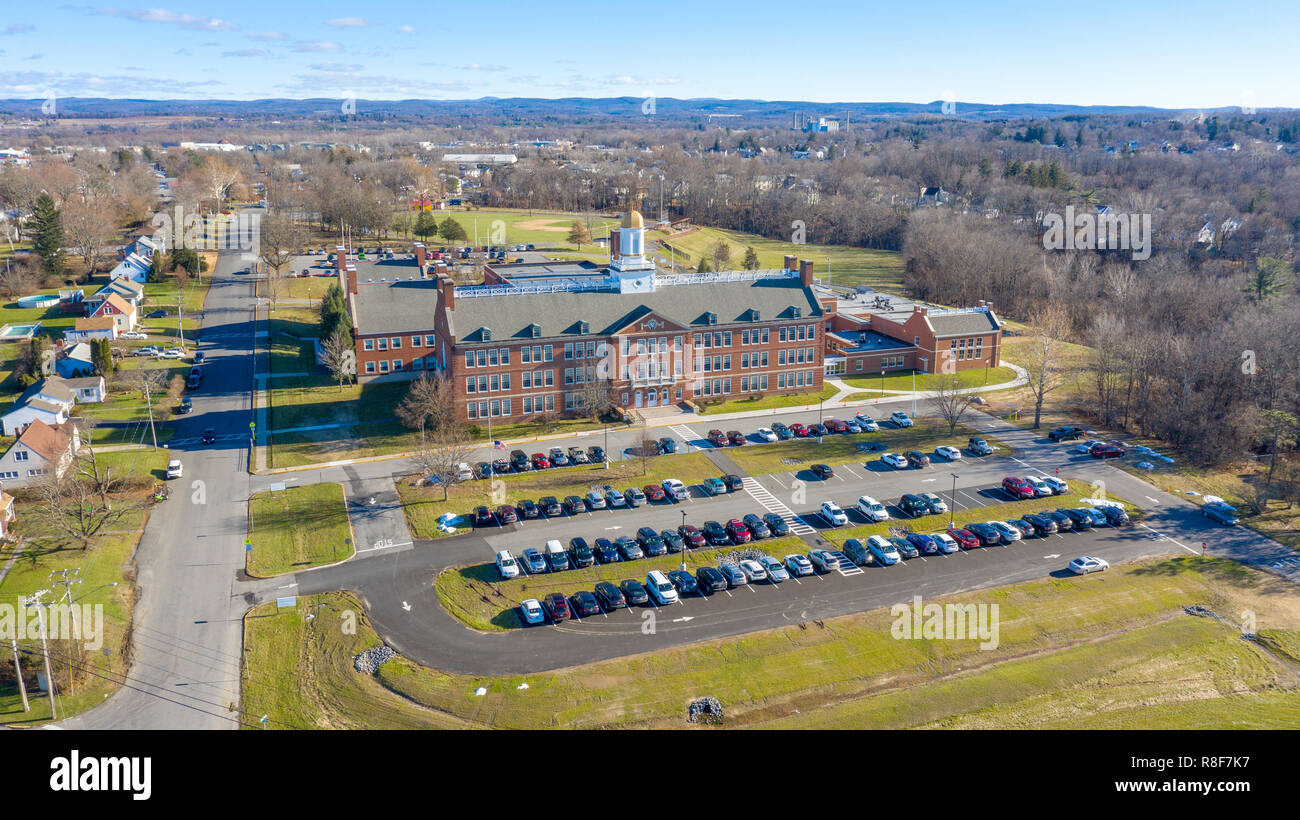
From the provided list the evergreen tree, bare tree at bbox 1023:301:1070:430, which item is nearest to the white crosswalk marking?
bare tree at bbox 1023:301:1070:430

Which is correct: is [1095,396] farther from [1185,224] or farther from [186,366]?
[186,366]

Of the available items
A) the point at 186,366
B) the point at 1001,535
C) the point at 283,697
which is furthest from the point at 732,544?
the point at 186,366

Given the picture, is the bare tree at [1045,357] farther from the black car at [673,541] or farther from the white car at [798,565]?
the black car at [673,541]

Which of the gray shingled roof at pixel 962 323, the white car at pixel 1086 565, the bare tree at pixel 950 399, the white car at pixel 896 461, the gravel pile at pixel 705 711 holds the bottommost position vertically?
the gravel pile at pixel 705 711

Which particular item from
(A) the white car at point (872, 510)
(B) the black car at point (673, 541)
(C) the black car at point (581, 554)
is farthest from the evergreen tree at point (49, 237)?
(A) the white car at point (872, 510)

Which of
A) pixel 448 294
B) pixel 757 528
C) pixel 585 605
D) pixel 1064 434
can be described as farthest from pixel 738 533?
pixel 1064 434

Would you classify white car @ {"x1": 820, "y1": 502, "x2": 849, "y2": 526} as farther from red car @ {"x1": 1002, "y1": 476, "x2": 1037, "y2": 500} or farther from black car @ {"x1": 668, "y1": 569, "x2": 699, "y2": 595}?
red car @ {"x1": 1002, "y1": 476, "x2": 1037, "y2": 500}

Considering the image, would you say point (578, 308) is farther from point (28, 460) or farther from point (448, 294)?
point (28, 460)
